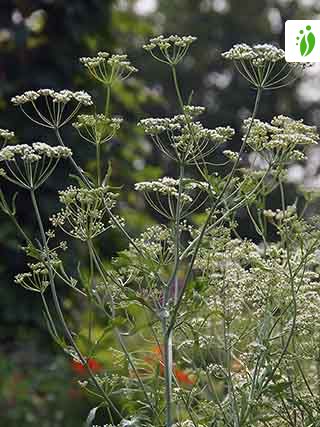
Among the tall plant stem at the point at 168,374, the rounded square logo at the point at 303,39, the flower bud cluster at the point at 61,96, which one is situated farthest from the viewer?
the rounded square logo at the point at 303,39

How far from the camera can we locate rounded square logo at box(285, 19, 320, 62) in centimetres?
173

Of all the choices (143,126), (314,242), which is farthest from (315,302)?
(143,126)

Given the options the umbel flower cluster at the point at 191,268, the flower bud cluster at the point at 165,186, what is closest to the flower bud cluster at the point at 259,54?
the umbel flower cluster at the point at 191,268

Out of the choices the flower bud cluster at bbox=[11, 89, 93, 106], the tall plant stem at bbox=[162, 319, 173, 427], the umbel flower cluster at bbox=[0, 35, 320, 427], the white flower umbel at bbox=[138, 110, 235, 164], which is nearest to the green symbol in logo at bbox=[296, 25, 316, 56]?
the umbel flower cluster at bbox=[0, 35, 320, 427]

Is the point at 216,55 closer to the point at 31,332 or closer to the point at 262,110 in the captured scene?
the point at 262,110

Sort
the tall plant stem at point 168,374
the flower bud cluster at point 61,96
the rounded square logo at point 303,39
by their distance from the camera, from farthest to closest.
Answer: the rounded square logo at point 303,39, the flower bud cluster at point 61,96, the tall plant stem at point 168,374

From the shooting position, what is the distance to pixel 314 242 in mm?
1526

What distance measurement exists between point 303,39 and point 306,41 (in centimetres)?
1

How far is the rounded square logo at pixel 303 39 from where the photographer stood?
1726 mm

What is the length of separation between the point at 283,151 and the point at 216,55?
461 inches

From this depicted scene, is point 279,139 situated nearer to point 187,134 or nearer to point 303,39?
point 187,134

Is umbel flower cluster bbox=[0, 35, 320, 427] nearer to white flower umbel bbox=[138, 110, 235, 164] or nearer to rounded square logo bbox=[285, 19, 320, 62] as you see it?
white flower umbel bbox=[138, 110, 235, 164]

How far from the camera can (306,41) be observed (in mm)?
1809

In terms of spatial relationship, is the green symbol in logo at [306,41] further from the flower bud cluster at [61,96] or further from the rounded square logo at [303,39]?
the flower bud cluster at [61,96]
